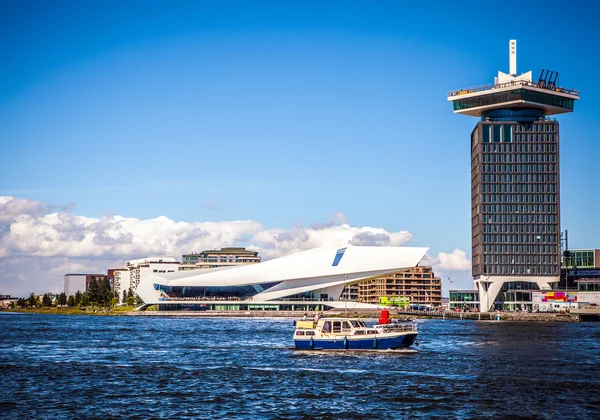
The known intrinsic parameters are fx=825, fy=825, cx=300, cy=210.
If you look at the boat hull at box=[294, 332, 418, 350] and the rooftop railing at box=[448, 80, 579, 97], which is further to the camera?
the rooftop railing at box=[448, 80, 579, 97]

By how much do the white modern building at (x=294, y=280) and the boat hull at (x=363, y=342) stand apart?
322 ft

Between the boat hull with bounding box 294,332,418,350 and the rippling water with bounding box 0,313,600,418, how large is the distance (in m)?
1.00

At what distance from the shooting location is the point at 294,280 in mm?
161250

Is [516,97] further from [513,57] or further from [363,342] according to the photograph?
[363,342]

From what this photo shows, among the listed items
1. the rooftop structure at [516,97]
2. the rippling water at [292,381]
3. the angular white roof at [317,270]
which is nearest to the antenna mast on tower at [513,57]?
the rooftop structure at [516,97]

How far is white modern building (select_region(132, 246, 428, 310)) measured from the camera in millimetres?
159625

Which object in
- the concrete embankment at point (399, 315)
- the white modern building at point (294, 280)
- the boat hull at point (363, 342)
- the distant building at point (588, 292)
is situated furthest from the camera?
the white modern building at point (294, 280)

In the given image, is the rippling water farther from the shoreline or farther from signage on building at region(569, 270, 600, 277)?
signage on building at region(569, 270, 600, 277)

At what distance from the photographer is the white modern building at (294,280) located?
159625 millimetres

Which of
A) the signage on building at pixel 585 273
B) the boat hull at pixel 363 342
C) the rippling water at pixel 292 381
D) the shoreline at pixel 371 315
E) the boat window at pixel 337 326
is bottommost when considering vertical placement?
the shoreline at pixel 371 315

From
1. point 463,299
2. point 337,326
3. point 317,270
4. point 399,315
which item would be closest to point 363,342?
point 337,326

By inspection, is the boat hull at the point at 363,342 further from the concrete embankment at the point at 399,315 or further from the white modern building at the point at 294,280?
the white modern building at the point at 294,280

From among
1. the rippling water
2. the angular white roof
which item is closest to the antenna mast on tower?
the angular white roof

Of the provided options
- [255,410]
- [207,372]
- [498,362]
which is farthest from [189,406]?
[498,362]
